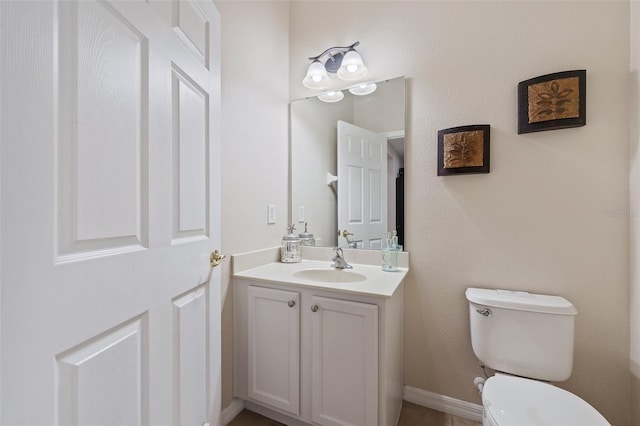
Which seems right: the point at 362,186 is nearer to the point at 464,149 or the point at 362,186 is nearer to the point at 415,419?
the point at 464,149

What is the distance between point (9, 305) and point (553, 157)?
1.93 meters

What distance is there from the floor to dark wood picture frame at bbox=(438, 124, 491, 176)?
4.39 ft

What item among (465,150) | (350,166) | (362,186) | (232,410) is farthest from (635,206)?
(232,410)

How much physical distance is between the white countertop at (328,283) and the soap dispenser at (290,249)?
43 millimetres

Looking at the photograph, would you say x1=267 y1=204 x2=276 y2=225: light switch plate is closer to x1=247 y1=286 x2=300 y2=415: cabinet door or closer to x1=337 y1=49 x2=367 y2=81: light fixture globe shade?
x1=247 y1=286 x2=300 y2=415: cabinet door

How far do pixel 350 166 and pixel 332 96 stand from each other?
50cm

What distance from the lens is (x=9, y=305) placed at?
46 cm

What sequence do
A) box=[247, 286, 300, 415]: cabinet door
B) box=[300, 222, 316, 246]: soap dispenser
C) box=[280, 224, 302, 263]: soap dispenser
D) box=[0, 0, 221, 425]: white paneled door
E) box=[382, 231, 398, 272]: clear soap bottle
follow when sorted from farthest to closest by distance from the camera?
box=[300, 222, 316, 246]: soap dispenser → box=[280, 224, 302, 263]: soap dispenser → box=[382, 231, 398, 272]: clear soap bottle → box=[247, 286, 300, 415]: cabinet door → box=[0, 0, 221, 425]: white paneled door

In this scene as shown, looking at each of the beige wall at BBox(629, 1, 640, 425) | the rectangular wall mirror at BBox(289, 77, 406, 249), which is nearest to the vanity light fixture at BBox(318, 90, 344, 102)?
the rectangular wall mirror at BBox(289, 77, 406, 249)

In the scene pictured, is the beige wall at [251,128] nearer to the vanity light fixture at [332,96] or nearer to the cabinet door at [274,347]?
the cabinet door at [274,347]

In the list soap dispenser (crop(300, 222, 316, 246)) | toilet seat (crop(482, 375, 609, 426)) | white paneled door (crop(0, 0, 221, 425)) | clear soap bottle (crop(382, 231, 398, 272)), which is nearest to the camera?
white paneled door (crop(0, 0, 221, 425))

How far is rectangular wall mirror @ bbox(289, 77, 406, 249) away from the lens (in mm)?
1739

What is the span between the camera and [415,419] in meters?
1.53

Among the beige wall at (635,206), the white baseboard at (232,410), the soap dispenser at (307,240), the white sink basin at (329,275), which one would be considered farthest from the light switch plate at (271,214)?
the beige wall at (635,206)
